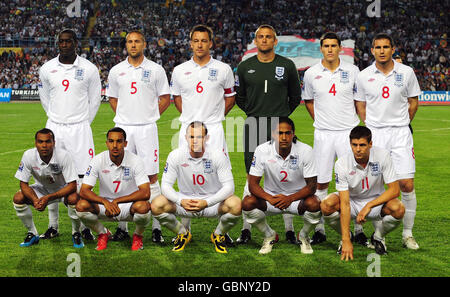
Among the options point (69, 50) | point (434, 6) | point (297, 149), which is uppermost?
point (434, 6)

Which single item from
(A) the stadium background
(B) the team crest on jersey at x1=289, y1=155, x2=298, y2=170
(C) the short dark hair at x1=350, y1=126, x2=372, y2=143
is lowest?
(B) the team crest on jersey at x1=289, y1=155, x2=298, y2=170

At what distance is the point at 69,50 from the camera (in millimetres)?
6645

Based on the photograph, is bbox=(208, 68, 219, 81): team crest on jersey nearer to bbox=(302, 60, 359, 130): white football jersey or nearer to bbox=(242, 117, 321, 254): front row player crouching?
bbox=(242, 117, 321, 254): front row player crouching

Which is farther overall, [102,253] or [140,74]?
[140,74]

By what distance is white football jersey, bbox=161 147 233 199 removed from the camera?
6031 mm

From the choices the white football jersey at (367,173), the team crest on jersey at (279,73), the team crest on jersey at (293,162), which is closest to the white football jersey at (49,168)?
the team crest on jersey at (293,162)

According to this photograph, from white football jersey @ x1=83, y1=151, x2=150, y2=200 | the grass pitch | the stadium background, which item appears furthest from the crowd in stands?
white football jersey @ x1=83, y1=151, x2=150, y2=200

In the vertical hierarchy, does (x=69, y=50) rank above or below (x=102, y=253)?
above

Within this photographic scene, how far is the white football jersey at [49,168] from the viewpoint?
6.20 m

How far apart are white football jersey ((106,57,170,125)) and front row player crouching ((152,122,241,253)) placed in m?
0.78

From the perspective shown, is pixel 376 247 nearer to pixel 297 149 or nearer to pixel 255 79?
pixel 297 149

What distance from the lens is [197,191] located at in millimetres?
6195

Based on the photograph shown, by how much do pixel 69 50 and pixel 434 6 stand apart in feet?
111

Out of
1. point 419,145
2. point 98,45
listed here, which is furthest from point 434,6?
point 419,145
